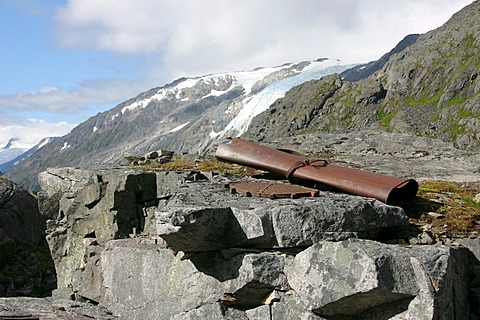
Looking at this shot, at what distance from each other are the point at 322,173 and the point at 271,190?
1299mm

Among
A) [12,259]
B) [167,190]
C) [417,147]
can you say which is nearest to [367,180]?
[167,190]

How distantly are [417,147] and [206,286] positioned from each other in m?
13.7

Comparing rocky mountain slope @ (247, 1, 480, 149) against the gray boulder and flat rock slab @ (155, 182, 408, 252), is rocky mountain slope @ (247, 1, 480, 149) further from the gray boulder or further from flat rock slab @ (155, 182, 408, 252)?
the gray boulder

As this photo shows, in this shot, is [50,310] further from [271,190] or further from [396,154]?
[396,154]

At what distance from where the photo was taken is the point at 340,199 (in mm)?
8859

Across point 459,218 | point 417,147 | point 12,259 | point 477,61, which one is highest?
point 477,61

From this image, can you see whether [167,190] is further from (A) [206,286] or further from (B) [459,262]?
(B) [459,262]

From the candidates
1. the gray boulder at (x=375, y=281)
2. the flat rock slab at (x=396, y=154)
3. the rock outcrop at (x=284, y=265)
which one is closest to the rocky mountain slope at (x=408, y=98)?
the flat rock slab at (x=396, y=154)

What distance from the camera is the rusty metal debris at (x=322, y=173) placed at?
31.3 ft

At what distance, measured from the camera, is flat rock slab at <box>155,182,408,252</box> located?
24.8 feet

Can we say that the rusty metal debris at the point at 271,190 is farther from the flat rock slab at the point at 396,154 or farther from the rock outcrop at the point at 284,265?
the flat rock slab at the point at 396,154

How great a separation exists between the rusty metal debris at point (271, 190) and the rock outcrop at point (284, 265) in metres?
0.24

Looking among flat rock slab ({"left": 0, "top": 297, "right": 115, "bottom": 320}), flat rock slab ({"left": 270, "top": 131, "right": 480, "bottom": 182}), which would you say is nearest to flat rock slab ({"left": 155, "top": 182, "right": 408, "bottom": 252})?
flat rock slab ({"left": 0, "top": 297, "right": 115, "bottom": 320})

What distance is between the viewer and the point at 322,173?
397 inches
